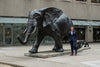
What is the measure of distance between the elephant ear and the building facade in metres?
13.2

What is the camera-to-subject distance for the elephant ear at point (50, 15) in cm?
1224

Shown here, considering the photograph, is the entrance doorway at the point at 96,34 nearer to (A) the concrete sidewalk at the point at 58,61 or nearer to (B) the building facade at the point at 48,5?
(B) the building facade at the point at 48,5

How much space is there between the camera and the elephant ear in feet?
40.2

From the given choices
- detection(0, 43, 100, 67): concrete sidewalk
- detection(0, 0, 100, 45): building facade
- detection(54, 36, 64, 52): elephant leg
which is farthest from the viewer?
detection(0, 0, 100, 45): building facade

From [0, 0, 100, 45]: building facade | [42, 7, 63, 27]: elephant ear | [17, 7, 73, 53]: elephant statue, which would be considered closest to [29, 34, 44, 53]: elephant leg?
[17, 7, 73, 53]: elephant statue

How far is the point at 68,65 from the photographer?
841 cm

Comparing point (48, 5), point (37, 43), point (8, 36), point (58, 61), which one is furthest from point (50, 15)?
point (48, 5)

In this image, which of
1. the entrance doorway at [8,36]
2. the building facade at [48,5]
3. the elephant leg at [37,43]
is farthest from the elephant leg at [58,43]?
the entrance doorway at [8,36]

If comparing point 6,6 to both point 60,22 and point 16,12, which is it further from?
point 60,22

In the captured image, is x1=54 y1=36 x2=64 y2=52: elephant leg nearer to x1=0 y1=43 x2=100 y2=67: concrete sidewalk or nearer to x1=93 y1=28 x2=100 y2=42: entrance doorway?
x1=0 y1=43 x2=100 y2=67: concrete sidewalk

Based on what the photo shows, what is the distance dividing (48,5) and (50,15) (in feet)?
55.0

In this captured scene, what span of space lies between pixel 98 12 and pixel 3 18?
16.4m

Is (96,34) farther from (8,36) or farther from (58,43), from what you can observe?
(58,43)

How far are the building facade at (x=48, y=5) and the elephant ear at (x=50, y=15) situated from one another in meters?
13.2
